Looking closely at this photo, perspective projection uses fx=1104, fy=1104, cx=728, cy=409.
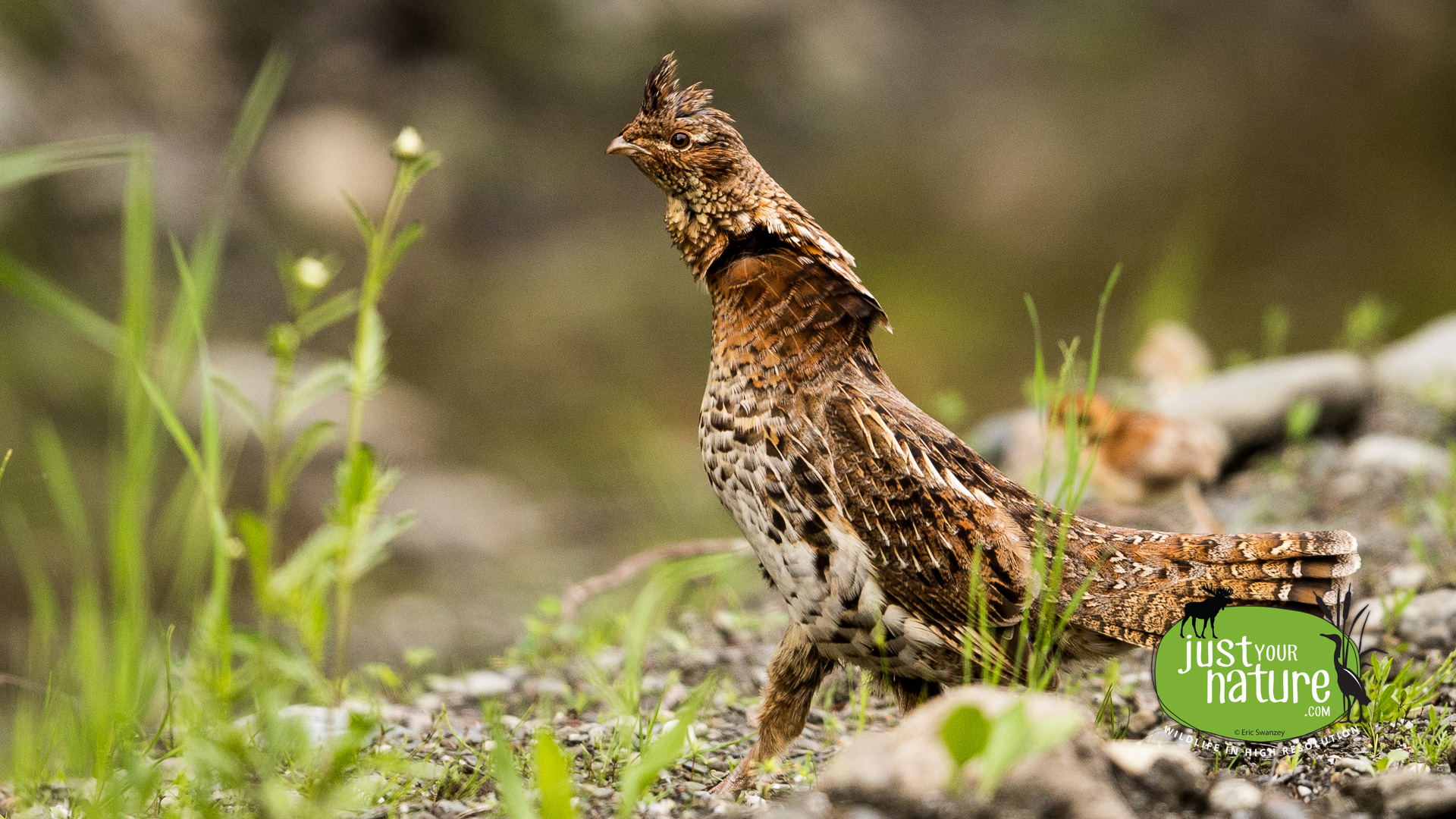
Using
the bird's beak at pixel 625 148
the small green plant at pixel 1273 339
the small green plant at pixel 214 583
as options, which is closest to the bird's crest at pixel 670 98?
the bird's beak at pixel 625 148

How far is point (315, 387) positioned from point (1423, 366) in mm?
7085

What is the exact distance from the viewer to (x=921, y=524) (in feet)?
9.59

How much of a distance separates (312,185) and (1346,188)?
44.3ft

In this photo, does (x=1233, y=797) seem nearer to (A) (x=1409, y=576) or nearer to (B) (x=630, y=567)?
(B) (x=630, y=567)

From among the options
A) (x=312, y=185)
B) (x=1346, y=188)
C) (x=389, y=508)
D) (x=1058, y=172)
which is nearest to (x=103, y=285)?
(x=312, y=185)

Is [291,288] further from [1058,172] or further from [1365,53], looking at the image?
[1365,53]

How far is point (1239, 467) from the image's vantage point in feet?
20.8

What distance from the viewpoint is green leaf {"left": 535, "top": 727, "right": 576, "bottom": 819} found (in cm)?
222

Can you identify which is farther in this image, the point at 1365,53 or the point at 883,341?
the point at 1365,53

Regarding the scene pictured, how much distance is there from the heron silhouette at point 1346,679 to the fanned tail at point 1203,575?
12 cm

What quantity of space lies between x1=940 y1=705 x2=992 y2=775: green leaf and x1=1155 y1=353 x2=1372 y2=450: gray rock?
468 cm

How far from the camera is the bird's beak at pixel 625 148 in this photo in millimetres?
3307

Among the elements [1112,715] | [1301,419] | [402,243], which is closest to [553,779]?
[402,243]

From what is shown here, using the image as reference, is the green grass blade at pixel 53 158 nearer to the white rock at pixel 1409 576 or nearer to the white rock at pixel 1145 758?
the white rock at pixel 1145 758
